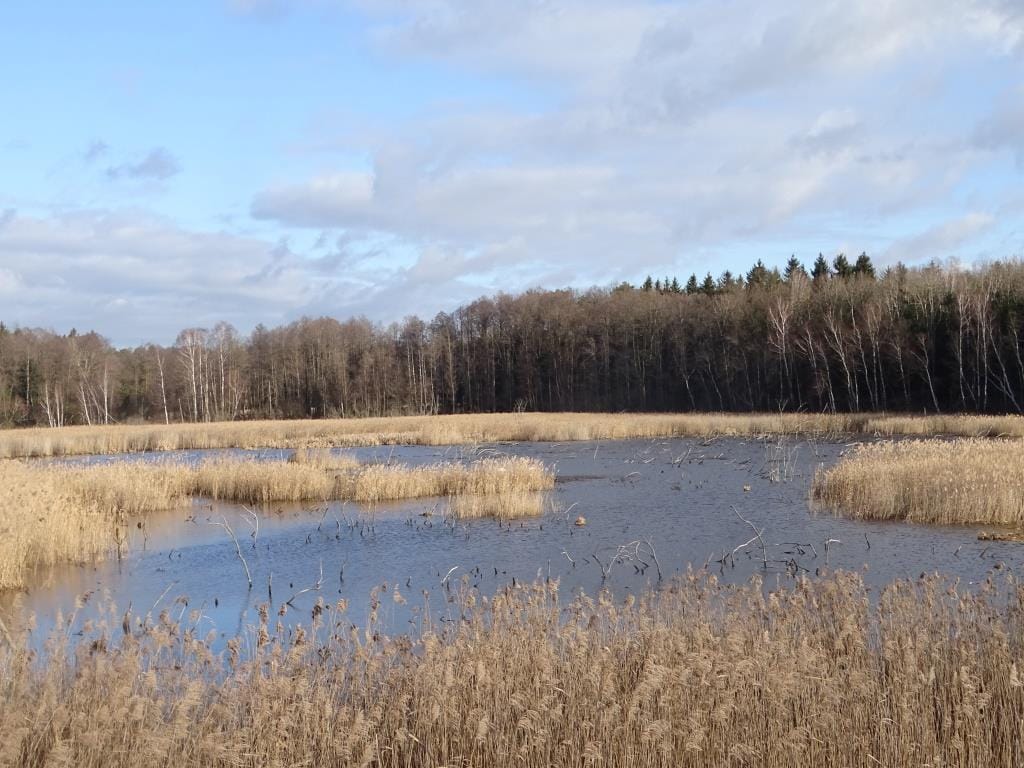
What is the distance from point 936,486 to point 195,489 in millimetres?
17885

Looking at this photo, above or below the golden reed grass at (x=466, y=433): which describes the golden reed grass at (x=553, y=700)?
below

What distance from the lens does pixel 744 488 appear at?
21.5m

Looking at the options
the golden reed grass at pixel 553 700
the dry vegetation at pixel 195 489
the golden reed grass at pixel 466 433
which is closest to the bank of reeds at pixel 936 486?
the dry vegetation at pixel 195 489

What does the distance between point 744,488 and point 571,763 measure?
17.1 m

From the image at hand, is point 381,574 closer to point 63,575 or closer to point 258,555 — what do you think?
point 258,555

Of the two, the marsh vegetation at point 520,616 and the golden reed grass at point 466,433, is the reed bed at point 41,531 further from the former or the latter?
the golden reed grass at point 466,433

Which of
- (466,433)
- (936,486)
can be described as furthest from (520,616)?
(466,433)

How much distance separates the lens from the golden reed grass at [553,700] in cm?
519

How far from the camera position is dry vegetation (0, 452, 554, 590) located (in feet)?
48.0

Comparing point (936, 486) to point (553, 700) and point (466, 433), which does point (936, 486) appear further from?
point (466, 433)

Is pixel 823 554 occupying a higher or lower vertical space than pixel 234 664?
lower

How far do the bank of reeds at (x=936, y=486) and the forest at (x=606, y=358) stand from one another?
25.9 meters

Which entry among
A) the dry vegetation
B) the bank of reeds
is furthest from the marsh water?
the bank of reeds

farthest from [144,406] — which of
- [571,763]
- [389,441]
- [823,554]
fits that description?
[571,763]
